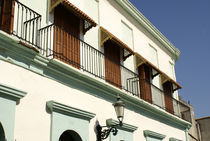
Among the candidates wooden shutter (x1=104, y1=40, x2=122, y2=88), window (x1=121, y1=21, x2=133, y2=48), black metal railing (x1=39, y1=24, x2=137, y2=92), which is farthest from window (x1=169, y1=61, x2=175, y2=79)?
black metal railing (x1=39, y1=24, x2=137, y2=92)

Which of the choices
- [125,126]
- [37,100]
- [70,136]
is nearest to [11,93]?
[37,100]

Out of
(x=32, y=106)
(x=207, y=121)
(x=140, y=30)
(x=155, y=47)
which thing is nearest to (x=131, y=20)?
(x=140, y=30)

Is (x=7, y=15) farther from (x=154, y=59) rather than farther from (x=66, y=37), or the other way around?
(x=154, y=59)

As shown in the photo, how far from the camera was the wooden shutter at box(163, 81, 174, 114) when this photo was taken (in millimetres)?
12516

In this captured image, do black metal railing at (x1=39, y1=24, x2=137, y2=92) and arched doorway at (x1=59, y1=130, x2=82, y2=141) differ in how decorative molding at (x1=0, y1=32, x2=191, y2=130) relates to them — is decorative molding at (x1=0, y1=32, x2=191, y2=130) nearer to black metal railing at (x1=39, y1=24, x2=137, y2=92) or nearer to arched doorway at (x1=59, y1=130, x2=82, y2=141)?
black metal railing at (x1=39, y1=24, x2=137, y2=92)

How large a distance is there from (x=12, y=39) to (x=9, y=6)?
3.03 feet

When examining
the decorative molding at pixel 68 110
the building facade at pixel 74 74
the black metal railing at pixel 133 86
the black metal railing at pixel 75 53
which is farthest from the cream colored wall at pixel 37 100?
the black metal railing at pixel 133 86

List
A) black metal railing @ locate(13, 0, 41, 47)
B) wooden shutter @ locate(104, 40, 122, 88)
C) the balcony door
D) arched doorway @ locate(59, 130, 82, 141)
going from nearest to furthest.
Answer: black metal railing @ locate(13, 0, 41, 47)
arched doorway @ locate(59, 130, 82, 141)
the balcony door
wooden shutter @ locate(104, 40, 122, 88)

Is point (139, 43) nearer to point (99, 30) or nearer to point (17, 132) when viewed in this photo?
point (99, 30)

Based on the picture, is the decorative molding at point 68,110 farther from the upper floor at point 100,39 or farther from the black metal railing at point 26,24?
the black metal railing at point 26,24

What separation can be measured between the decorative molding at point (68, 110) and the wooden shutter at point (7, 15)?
5.54 feet

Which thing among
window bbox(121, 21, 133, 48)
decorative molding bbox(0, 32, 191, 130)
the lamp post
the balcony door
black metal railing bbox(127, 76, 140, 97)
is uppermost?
window bbox(121, 21, 133, 48)

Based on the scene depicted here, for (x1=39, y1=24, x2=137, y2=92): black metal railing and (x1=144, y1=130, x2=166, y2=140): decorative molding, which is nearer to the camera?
(x1=39, y1=24, x2=137, y2=92): black metal railing

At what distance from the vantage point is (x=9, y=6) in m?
6.19
